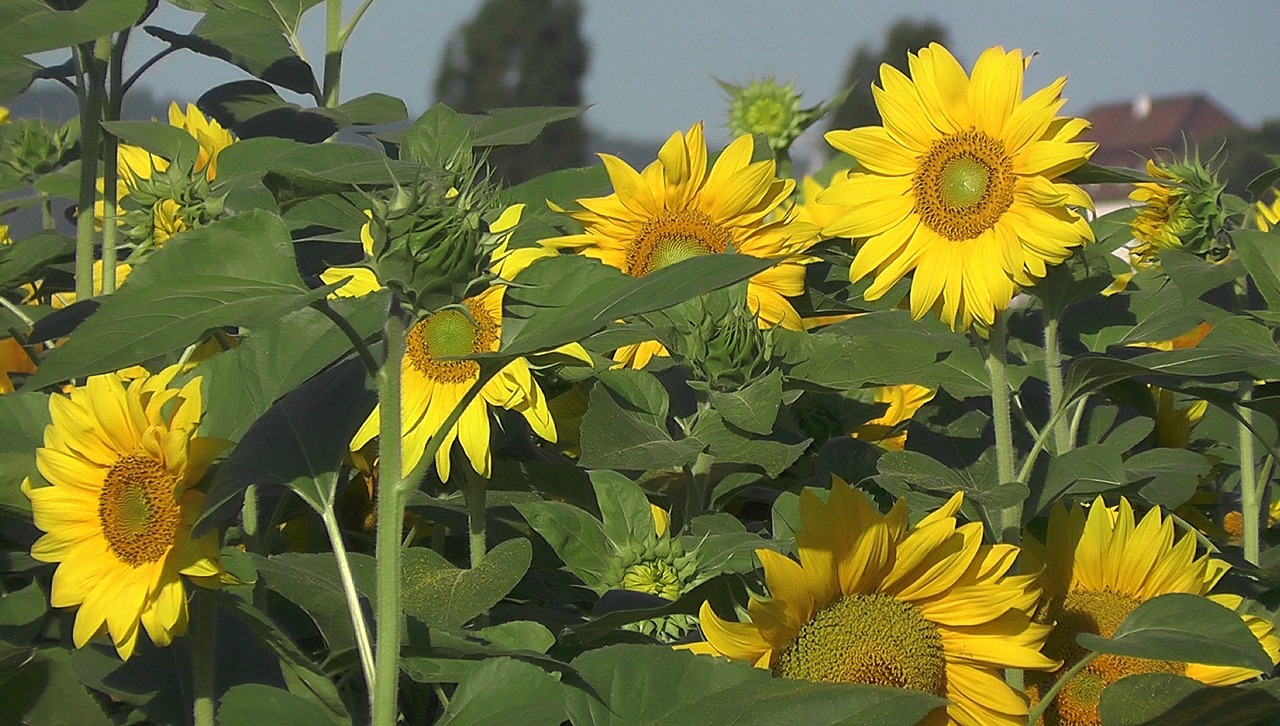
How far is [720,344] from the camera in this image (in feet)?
3.69

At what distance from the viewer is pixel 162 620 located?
85 centimetres

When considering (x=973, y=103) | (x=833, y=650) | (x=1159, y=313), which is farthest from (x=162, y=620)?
(x=1159, y=313)

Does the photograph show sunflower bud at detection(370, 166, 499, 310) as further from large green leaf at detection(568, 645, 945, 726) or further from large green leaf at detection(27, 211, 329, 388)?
large green leaf at detection(568, 645, 945, 726)

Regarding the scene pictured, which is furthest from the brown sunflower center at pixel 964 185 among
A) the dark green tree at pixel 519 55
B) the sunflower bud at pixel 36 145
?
the dark green tree at pixel 519 55

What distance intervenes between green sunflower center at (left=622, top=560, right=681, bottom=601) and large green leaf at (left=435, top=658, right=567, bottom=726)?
0.75ft

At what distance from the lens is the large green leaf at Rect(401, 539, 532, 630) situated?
2.98 ft

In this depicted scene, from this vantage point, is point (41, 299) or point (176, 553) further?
point (41, 299)

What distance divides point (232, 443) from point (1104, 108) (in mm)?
47244

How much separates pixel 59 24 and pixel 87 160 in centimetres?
25

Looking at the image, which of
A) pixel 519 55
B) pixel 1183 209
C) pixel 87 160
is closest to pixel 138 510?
pixel 87 160

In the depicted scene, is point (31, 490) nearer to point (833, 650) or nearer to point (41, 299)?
point (833, 650)

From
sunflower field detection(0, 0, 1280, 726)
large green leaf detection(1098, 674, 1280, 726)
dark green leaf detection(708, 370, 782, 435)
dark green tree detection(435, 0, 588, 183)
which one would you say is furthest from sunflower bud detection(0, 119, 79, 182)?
dark green tree detection(435, 0, 588, 183)

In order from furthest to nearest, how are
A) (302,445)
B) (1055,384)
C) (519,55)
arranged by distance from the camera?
(519,55), (1055,384), (302,445)

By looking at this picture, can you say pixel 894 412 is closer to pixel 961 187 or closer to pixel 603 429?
pixel 961 187
